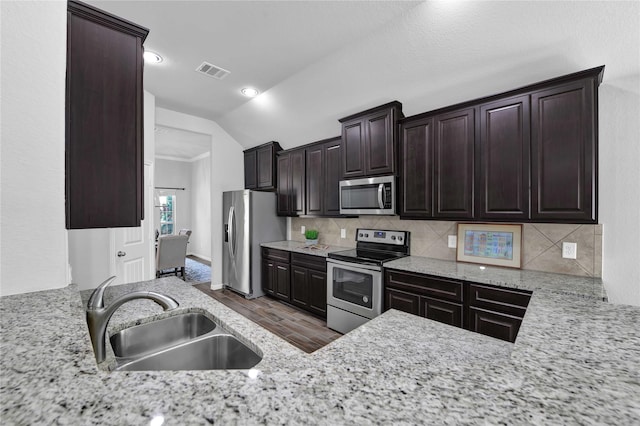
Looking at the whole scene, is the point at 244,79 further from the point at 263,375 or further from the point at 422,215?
the point at 263,375

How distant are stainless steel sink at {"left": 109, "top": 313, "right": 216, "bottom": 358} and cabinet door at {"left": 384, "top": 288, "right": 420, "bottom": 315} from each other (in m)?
1.81

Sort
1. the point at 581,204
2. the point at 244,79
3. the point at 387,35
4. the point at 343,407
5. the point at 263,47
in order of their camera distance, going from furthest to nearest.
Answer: the point at 244,79, the point at 263,47, the point at 387,35, the point at 581,204, the point at 343,407

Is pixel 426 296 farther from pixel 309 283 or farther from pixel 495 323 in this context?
pixel 309 283

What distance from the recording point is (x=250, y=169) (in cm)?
508

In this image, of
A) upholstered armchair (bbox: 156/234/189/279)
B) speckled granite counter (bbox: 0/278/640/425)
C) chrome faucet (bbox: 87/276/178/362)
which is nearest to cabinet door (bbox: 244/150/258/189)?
upholstered armchair (bbox: 156/234/189/279)

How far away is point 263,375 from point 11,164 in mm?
1087

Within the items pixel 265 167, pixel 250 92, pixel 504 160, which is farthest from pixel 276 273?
pixel 504 160

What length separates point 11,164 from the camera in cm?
89

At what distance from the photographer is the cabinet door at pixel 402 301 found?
2457 millimetres

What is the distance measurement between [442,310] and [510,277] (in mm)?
589

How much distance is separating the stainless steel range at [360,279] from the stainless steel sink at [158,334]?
1.79m

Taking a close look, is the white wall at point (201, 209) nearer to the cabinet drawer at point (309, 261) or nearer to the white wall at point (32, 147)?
the cabinet drawer at point (309, 261)

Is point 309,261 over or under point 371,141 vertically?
under

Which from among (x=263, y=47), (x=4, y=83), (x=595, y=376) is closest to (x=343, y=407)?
(x=595, y=376)
